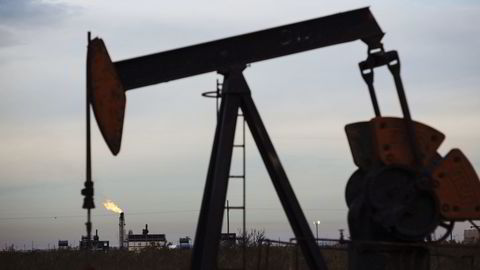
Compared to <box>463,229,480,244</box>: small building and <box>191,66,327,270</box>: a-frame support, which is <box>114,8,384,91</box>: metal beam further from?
<box>463,229,480,244</box>: small building

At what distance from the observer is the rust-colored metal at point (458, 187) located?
916 cm

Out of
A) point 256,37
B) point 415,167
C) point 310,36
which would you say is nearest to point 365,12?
point 310,36

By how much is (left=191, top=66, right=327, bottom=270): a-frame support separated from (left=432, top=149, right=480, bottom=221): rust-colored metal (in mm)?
1603

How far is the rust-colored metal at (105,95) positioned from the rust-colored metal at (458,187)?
3613 mm

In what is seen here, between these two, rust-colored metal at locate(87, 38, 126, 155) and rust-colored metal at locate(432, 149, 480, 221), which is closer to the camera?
rust-colored metal at locate(87, 38, 126, 155)

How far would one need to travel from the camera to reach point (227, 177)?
29.8 feet

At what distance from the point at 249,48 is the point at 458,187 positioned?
2.91 m

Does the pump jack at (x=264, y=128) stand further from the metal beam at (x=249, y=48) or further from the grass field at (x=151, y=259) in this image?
the grass field at (x=151, y=259)

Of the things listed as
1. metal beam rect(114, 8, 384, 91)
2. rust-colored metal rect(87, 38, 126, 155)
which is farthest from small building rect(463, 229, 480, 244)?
rust-colored metal rect(87, 38, 126, 155)

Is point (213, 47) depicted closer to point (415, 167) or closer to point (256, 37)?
point (256, 37)

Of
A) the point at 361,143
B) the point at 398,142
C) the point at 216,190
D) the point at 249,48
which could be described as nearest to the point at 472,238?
the point at 361,143

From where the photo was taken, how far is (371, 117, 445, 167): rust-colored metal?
9133mm

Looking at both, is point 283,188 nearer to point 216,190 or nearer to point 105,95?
point 216,190

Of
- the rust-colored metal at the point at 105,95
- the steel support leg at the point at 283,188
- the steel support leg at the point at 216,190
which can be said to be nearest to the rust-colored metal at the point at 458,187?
the steel support leg at the point at 283,188
